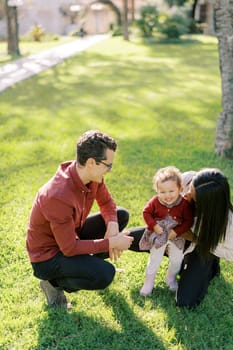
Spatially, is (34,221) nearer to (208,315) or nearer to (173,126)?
(208,315)

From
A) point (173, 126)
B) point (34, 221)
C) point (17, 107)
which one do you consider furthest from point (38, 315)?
point (17, 107)

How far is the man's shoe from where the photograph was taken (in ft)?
9.50

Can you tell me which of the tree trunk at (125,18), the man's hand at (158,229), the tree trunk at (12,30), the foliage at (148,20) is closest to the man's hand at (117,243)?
the man's hand at (158,229)

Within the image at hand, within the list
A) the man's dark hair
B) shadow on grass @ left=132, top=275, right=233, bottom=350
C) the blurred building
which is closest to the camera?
the man's dark hair

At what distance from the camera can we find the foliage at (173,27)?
2394 centimetres

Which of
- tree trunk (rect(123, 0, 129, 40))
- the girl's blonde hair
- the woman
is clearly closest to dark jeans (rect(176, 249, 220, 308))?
the woman

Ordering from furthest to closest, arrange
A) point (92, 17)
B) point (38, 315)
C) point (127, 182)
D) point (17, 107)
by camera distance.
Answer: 1. point (92, 17)
2. point (17, 107)
3. point (127, 182)
4. point (38, 315)

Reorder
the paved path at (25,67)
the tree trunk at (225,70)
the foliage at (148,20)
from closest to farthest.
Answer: the tree trunk at (225,70) < the paved path at (25,67) < the foliage at (148,20)

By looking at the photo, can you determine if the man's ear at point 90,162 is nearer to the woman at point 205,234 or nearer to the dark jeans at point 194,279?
the woman at point 205,234

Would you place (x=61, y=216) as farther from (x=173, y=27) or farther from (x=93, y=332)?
(x=173, y=27)

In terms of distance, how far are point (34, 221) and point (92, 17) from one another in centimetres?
4474

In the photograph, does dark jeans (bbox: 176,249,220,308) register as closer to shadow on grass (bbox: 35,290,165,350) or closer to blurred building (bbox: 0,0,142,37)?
shadow on grass (bbox: 35,290,165,350)

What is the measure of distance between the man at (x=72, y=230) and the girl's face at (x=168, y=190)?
0.33 m

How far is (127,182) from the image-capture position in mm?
4969
